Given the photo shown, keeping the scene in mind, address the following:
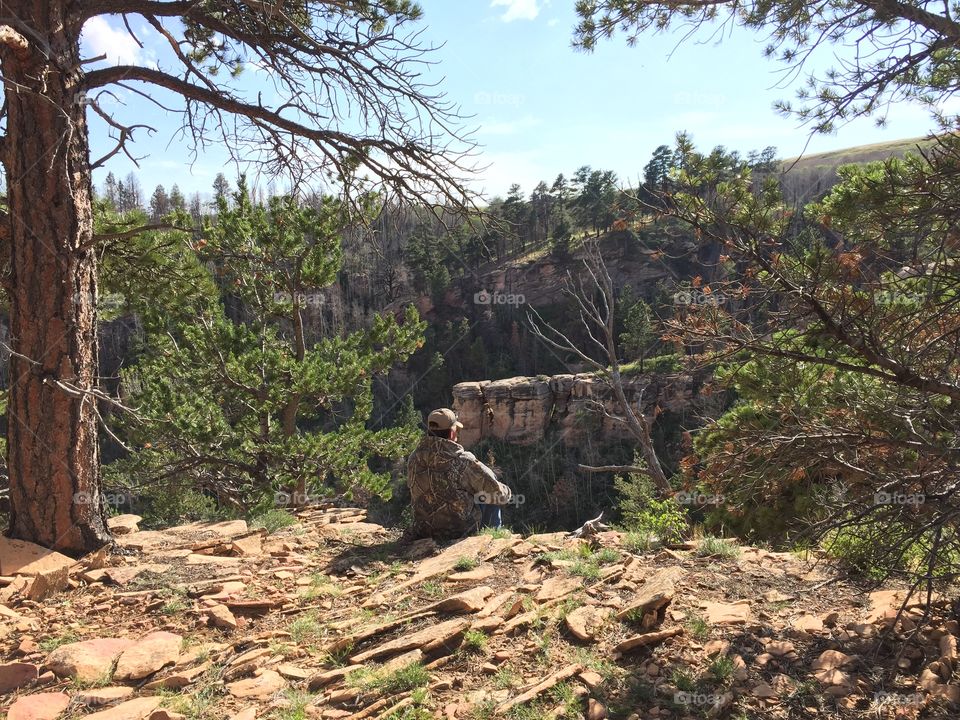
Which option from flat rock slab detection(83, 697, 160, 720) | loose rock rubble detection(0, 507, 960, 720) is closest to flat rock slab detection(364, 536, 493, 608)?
loose rock rubble detection(0, 507, 960, 720)

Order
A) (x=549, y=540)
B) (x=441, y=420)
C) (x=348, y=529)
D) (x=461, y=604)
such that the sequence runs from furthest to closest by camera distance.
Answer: (x=348, y=529)
(x=441, y=420)
(x=549, y=540)
(x=461, y=604)

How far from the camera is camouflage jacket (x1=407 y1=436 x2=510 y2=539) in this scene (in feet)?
16.9

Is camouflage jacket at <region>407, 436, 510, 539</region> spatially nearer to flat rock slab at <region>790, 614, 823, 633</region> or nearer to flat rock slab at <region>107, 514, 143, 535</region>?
flat rock slab at <region>790, 614, 823, 633</region>

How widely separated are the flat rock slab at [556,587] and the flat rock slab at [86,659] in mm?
2204

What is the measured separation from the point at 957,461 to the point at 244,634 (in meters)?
3.72

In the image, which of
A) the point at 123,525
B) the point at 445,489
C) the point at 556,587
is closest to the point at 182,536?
the point at 123,525

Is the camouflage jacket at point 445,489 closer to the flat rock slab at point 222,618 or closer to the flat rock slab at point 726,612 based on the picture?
the flat rock slab at point 222,618

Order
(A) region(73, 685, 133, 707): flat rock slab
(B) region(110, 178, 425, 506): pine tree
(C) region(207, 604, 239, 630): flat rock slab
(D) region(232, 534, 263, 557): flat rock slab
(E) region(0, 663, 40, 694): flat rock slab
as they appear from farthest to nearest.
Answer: (B) region(110, 178, 425, 506): pine tree, (D) region(232, 534, 263, 557): flat rock slab, (C) region(207, 604, 239, 630): flat rock slab, (E) region(0, 663, 40, 694): flat rock slab, (A) region(73, 685, 133, 707): flat rock slab

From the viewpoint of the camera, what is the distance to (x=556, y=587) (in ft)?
12.2

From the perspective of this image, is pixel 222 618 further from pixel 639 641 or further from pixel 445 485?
pixel 639 641

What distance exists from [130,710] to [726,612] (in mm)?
2857

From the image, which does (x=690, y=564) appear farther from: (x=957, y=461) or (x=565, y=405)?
(x=565, y=405)

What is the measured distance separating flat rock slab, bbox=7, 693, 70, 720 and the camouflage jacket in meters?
2.79

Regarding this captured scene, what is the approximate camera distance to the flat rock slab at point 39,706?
2.53 metres
